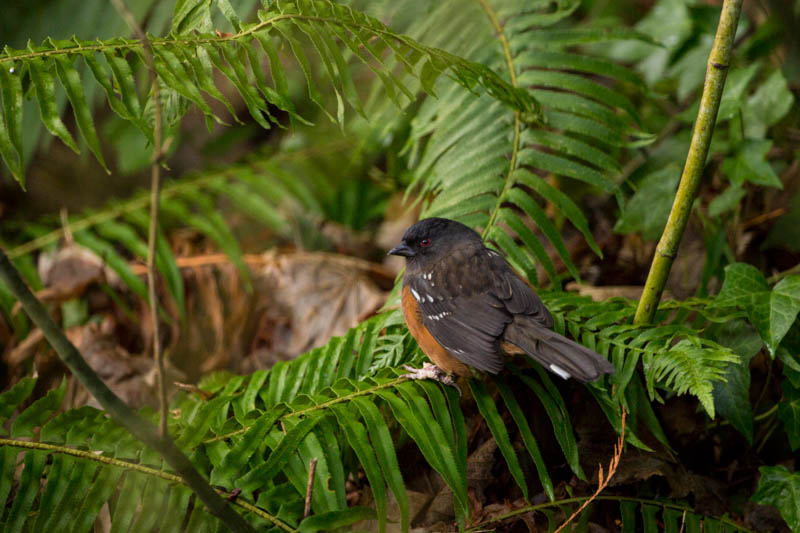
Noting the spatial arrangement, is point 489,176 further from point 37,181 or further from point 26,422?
point 37,181

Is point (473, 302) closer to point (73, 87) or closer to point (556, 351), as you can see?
point (556, 351)

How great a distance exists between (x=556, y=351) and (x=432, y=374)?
0.48 meters

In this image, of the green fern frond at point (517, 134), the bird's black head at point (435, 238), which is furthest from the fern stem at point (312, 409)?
the green fern frond at point (517, 134)

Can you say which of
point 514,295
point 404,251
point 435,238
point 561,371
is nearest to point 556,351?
point 561,371

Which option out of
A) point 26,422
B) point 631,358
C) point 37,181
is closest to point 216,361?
point 26,422

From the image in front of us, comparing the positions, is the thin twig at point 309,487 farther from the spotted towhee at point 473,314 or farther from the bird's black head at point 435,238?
the bird's black head at point 435,238

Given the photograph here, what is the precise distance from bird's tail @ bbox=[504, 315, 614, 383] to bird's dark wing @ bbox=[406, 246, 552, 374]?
5cm

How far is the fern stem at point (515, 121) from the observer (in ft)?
8.65

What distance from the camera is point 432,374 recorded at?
7.36ft

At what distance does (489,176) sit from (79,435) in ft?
5.62

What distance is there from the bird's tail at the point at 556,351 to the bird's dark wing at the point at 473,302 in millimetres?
52

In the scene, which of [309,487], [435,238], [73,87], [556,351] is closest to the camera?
[309,487]

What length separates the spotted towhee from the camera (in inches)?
77.9

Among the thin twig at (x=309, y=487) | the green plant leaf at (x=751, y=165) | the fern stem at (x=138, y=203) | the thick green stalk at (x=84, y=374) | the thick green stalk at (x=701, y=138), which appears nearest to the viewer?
the thick green stalk at (x=84, y=374)
